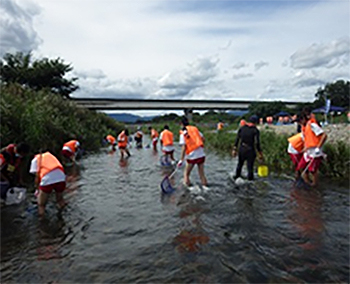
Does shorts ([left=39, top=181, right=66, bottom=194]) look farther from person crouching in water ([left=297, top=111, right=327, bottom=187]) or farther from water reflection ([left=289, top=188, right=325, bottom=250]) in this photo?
person crouching in water ([left=297, top=111, right=327, bottom=187])

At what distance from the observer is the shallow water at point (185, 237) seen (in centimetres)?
428

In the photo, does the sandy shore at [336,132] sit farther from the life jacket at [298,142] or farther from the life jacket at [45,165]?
the life jacket at [45,165]

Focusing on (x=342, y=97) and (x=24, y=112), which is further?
(x=342, y=97)

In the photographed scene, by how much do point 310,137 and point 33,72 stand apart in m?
37.9

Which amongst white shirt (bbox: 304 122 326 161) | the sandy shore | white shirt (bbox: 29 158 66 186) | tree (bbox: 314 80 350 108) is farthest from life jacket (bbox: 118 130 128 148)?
tree (bbox: 314 80 350 108)

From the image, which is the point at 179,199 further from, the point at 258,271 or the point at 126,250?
the point at 258,271

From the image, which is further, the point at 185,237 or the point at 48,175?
the point at 48,175

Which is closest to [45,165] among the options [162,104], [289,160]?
[289,160]

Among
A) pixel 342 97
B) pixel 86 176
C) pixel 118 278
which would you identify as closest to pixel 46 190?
pixel 118 278

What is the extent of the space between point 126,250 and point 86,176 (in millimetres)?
8081

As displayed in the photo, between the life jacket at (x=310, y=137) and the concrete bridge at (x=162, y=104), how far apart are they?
202 feet

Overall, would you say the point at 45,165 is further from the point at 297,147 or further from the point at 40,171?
the point at 297,147

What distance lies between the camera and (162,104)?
248 ft

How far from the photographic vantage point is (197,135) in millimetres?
8914
